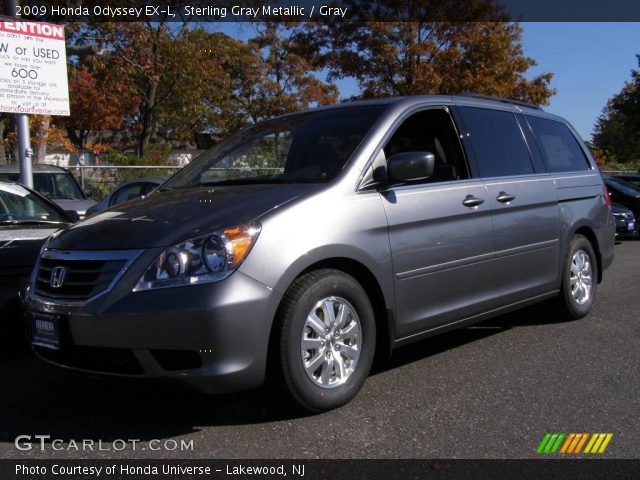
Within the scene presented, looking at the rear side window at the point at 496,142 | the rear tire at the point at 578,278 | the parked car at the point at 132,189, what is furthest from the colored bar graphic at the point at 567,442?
the parked car at the point at 132,189

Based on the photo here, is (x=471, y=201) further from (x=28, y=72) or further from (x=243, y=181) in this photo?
(x=28, y=72)

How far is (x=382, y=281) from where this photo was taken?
4059 millimetres

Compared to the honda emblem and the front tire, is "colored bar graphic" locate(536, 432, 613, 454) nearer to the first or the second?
the front tire

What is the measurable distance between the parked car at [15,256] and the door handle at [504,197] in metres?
3.36

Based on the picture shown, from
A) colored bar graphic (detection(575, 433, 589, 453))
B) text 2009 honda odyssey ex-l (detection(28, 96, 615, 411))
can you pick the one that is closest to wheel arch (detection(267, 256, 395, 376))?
text 2009 honda odyssey ex-l (detection(28, 96, 615, 411))

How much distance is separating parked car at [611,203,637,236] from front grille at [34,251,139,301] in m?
11.9

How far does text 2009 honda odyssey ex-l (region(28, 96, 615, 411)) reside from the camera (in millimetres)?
3377

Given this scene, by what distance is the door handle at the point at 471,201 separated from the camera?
4.70 m

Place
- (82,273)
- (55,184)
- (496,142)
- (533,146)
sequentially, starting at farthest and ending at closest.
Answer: (55,184), (533,146), (496,142), (82,273)

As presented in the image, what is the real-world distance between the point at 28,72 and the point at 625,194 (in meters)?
12.2

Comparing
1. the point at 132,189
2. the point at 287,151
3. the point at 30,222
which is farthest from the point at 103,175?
the point at 287,151

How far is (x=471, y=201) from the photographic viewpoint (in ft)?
15.6
